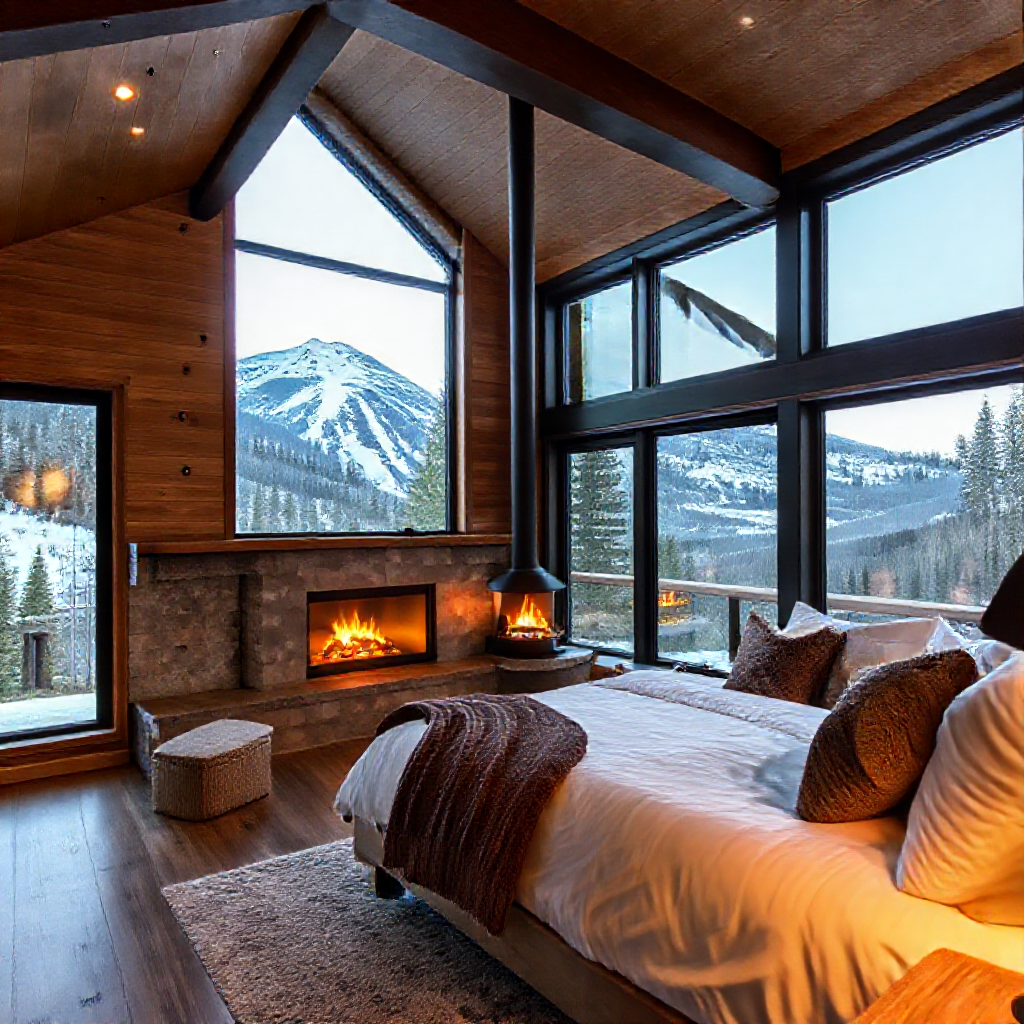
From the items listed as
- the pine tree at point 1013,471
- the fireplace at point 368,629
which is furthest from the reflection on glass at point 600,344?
the pine tree at point 1013,471

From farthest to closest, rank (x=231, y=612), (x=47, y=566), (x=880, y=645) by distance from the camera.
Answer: (x=231, y=612) → (x=47, y=566) → (x=880, y=645)

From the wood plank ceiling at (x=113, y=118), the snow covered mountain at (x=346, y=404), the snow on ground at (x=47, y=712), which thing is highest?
the wood plank ceiling at (x=113, y=118)

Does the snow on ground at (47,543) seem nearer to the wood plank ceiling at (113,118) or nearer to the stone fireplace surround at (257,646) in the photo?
the stone fireplace surround at (257,646)

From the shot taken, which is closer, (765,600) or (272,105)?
(272,105)

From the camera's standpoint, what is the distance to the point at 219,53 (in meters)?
3.51

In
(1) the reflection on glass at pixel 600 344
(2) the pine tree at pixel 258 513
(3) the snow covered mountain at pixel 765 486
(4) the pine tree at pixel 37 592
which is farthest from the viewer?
(1) the reflection on glass at pixel 600 344

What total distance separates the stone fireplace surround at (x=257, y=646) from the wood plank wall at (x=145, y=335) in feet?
0.95

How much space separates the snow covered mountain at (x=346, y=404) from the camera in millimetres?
5148

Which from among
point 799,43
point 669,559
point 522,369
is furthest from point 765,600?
point 799,43

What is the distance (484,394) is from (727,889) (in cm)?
470

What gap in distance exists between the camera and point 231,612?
4.87m

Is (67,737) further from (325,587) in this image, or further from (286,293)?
(286,293)

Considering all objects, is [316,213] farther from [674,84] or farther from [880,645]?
[880,645]

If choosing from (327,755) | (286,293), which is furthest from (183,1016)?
(286,293)
